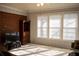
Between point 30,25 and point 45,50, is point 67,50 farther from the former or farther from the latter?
point 30,25

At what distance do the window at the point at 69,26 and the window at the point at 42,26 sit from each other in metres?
0.38

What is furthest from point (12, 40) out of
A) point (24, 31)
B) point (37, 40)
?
point (37, 40)

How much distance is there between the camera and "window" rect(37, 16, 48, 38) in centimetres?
207

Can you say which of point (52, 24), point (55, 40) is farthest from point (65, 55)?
point (52, 24)

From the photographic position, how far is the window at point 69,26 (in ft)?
6.33

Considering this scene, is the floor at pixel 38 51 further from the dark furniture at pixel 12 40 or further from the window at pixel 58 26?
the window at pixel 58 26

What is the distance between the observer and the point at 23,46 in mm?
2047

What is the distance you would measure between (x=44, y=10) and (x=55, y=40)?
2.14 ft

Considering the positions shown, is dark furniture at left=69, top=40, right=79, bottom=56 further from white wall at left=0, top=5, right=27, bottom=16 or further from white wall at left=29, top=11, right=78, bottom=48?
white wall at left=0, top=5, right=27, bottom=16

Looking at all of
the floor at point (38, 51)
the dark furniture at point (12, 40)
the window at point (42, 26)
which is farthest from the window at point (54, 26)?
the dark furniture at point (12, 40)

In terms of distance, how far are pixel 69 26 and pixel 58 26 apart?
0.21m

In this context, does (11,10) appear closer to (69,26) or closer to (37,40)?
(37,40)

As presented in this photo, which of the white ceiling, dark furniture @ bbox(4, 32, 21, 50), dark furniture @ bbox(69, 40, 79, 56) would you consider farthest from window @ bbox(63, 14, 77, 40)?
dark furniture @ bbox(4, 32, 21, 50)

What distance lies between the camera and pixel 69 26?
1.95 meters
